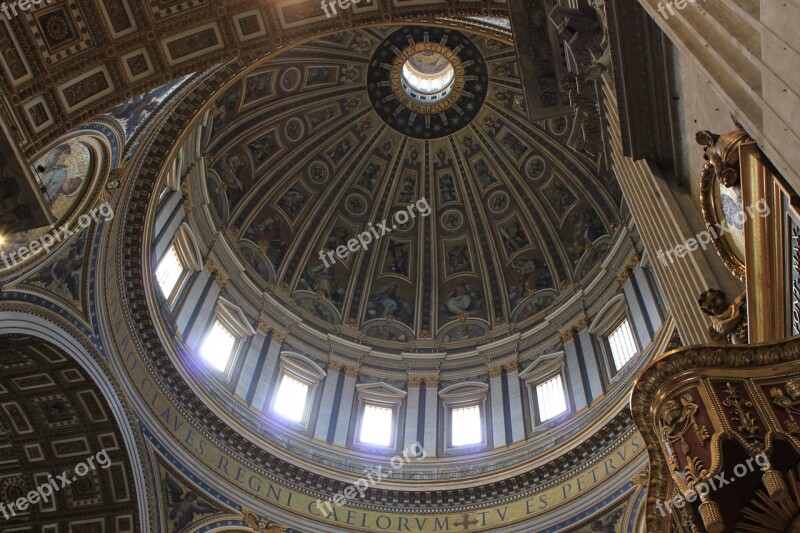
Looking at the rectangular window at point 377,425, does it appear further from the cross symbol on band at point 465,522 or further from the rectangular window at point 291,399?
the cross symbol on band at point 465,522

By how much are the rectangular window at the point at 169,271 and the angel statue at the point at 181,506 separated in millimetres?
4583

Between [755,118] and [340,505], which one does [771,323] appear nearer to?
[755,118]

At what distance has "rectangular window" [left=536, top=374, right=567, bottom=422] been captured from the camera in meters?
19.2

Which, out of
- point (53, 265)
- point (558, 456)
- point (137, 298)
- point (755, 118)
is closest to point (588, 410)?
point (558, 456)

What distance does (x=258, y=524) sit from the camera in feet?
52.2

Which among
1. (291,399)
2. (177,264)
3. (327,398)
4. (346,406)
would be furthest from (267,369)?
(177,264)

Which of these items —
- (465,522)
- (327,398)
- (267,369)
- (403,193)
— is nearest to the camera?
(465,522)

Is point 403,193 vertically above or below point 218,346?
above
